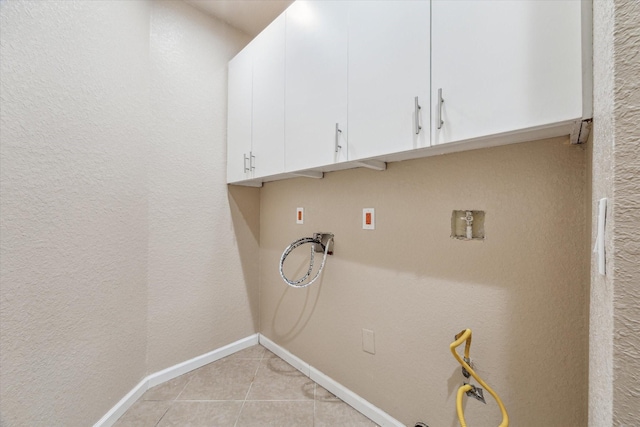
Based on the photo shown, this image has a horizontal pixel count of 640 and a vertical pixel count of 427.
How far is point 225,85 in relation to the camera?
201cm

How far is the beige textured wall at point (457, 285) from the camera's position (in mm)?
876

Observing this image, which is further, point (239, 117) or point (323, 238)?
point (239, 117)

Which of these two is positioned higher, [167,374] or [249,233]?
[249,233]

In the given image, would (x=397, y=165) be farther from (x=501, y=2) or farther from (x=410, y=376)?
(x=410, y=376)

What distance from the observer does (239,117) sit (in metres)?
1.87

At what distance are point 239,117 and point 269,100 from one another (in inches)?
15.0

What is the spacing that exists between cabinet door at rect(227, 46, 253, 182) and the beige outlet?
124 centimetres

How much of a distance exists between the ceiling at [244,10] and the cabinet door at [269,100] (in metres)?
0.37

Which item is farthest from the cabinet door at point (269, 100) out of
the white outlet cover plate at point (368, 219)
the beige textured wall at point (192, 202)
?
the white outlet cover plate at point (368, 219)

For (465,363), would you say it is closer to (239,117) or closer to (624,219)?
(624,219)

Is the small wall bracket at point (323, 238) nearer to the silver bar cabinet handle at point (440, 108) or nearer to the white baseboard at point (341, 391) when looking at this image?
the white baseboard at point (341, 391)

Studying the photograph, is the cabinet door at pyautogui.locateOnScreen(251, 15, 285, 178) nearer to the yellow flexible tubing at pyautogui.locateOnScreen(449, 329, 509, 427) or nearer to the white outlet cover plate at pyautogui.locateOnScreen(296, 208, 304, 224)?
the white outlet cover plate at pyautogui.locateOnScreen(296, 208, 304, 224)

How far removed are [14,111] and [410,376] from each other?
2069mm

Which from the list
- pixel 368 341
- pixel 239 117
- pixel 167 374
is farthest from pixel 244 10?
pixel 167 374
